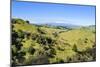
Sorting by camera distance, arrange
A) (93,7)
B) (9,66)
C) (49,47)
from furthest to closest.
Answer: (93,7) < (49,47) < (9,66)

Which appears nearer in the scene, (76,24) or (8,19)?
(8,19)

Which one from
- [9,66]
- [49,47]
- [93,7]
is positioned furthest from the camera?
[93,7]

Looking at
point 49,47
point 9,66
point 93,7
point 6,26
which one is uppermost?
point 93,7

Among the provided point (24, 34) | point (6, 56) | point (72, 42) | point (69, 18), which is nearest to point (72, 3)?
point (69, 18)

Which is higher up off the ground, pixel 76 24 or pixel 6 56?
pixel 76 24

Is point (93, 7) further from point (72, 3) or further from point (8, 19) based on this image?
point (8, 19)

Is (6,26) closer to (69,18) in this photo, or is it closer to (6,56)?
(6,56)
